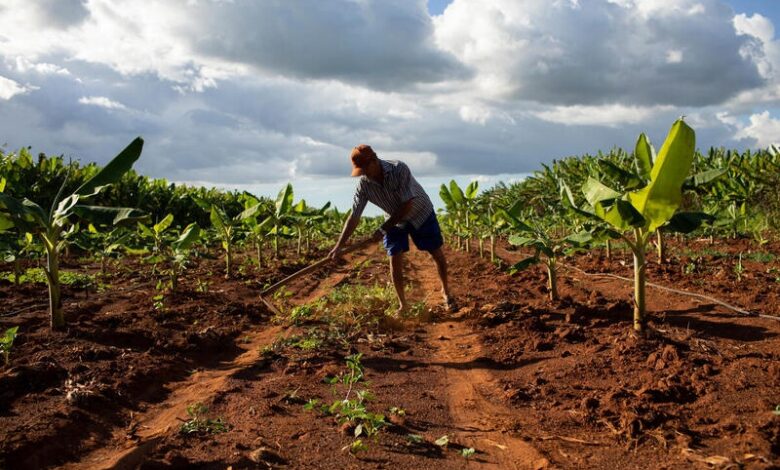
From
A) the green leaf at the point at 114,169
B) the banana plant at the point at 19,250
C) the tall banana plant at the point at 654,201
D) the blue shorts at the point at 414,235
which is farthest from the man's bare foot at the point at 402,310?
the banana plant at the point at 19,250

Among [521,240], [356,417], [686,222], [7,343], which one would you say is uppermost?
[686,222]

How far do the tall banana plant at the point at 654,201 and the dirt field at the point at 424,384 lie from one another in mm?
675

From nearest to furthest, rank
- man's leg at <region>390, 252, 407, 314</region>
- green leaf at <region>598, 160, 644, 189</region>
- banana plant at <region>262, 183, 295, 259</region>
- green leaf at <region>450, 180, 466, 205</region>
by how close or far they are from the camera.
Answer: green leaf at <region>598, 160, 644, 189</region> < man's leg at <region>390, 252, 407, 314</region> < banana plant at <region>262, 183, 295, 259</region> < green leaf at <region>450, 180, 466, 205</region>

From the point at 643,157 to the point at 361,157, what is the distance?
2.62 m

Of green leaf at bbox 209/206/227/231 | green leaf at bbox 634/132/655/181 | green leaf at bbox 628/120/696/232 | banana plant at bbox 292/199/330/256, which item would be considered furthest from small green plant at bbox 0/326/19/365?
banana plant at bbox 292/199/330/256

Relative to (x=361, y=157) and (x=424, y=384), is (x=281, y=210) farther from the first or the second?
(x=424, y=384)

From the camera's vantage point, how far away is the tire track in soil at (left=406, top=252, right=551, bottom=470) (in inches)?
113

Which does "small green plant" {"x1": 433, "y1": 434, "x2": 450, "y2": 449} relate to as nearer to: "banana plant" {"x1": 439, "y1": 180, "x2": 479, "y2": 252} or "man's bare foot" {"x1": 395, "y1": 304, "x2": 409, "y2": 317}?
"man's bare foot" {"x1": 395, "y1": 304, "x2": 409, "y2": 317}

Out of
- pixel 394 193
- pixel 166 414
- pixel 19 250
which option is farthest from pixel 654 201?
pixel 19 250

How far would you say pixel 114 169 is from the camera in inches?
203

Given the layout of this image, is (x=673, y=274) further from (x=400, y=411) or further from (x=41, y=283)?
(x=41, y=283)

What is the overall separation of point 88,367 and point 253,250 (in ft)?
32.2

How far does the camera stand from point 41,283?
7.43 meters

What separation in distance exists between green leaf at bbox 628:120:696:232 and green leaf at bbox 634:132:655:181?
1450mm
